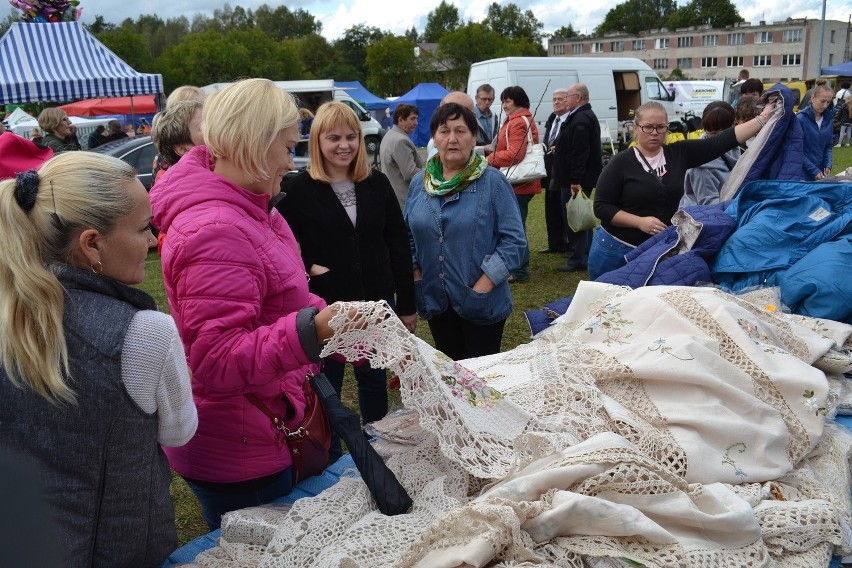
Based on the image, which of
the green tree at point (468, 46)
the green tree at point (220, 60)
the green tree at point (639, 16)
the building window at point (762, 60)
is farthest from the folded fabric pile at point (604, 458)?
the green tree at point (639, 16)

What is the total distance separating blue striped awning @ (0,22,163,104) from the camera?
9984mm

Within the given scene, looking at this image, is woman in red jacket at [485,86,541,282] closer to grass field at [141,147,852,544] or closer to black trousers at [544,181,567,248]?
grass field at [141,147,852,544]

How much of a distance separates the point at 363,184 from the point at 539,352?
126 centimetres

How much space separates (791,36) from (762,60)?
11.1 feet

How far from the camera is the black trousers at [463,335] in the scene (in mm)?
3348

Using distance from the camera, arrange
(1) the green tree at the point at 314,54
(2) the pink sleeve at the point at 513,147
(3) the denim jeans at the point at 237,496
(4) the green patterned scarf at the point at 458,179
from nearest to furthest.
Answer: (3) the denim jeans at the point at 237,496, (4) the green patterned scarf at the point at 458,179, (2) the pink sleeve at the point at 513,147, (1) the green tree at the point at 314,54

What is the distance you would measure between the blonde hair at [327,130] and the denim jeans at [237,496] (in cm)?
151

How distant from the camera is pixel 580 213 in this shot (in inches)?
268

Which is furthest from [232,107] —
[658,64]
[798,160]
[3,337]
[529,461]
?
[658,64]

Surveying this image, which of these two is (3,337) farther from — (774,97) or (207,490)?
(774,97)

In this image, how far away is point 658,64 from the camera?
83.1m

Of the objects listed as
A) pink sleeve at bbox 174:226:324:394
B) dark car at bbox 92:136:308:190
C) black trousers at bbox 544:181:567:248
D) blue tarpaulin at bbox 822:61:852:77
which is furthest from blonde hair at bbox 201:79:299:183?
blue tarpaulin at bbox 822:61:852:77

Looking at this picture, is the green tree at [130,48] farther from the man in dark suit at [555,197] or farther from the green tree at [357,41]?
the man in dark suit at [555,197]

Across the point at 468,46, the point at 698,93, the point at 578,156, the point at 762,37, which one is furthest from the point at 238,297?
the point at 762,37
